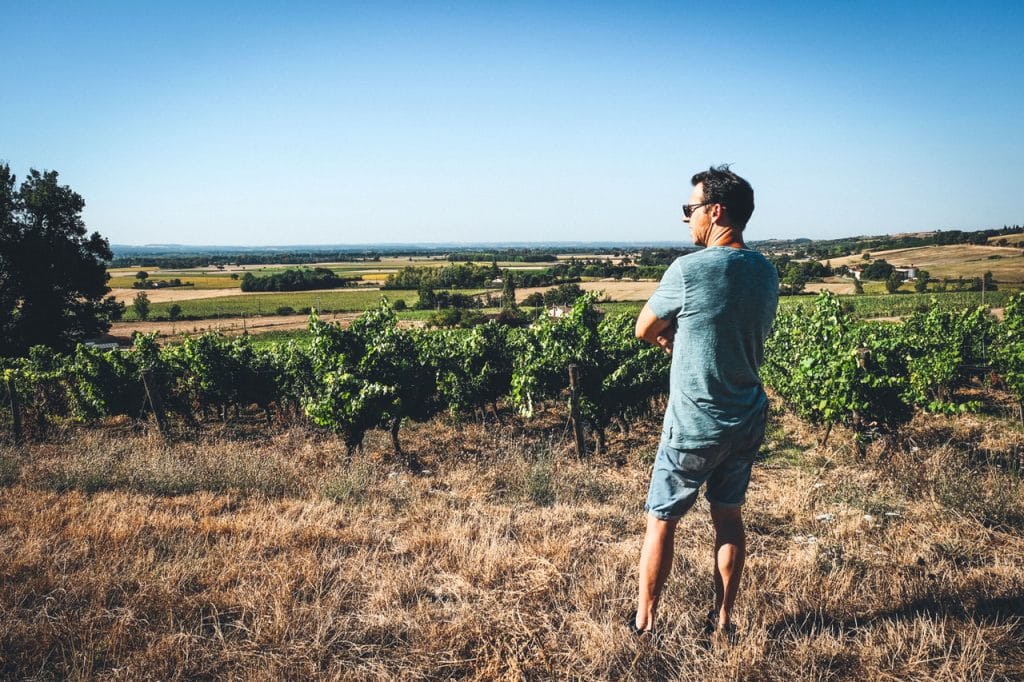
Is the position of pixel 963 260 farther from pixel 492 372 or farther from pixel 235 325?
pixel 235 325

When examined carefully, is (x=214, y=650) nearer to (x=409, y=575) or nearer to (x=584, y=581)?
(x=409, y=575)

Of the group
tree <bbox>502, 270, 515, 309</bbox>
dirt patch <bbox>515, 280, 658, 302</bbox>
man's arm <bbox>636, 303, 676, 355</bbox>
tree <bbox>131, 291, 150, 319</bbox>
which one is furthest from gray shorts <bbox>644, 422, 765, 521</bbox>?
tree <bbox>131, 291, 150, 319</bbox>

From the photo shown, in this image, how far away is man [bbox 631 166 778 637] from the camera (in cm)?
190

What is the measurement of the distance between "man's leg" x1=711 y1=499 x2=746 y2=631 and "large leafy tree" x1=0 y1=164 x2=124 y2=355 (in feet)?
104

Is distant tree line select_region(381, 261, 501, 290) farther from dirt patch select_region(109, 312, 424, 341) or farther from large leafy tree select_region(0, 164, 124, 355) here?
large leafy tree select_region(0, 164, 124, 355)

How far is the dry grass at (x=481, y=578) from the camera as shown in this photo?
7.02 ft

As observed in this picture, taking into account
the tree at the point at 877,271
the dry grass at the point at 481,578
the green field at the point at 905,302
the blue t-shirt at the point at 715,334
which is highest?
the tree at the point at 877,271

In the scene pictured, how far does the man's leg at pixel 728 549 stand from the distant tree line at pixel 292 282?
3885 inches

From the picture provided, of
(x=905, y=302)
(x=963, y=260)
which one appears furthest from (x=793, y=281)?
(x=963, y=260)

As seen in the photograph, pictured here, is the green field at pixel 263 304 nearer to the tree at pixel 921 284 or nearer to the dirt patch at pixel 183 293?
the dirt patch at pixel 183 293

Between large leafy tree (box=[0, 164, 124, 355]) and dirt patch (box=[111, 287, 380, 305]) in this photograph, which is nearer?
large leafy tree (box=[0, 164, 124, 355])

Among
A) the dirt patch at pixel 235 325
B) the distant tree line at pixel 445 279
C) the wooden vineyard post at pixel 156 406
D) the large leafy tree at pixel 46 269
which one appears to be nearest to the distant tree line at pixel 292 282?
the distant tree line at pixel 445 279

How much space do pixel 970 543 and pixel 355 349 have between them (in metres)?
7.17

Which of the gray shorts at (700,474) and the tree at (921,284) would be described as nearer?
the gray shorts at (700,474)
